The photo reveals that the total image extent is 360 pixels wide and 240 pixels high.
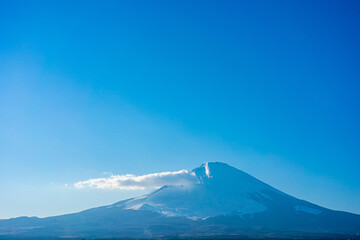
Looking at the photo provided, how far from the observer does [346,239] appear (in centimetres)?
15000

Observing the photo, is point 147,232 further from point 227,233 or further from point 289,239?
point 289,239

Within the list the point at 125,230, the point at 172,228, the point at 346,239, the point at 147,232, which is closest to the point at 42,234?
the point at 125,230

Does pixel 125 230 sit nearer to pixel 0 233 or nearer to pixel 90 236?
pixel 90 236

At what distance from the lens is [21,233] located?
19125 centimetres

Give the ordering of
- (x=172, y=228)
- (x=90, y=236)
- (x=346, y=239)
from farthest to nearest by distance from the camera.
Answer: (x=172, y=228)
(x=90, y=236)
(x=346, y=239)

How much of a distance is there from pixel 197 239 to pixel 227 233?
114 feet

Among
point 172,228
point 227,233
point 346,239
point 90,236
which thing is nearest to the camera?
point 346,239

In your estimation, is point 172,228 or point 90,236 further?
point 172,228

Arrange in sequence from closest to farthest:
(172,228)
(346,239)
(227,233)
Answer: (346,239), (227,233), (172,228)

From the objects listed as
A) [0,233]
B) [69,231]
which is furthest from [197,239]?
[0,233]

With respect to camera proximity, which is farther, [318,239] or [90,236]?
[90,236]

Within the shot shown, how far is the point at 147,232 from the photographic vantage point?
187 metres

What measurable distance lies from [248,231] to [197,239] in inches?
2008

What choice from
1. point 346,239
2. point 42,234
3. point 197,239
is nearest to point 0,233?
point 42,234
